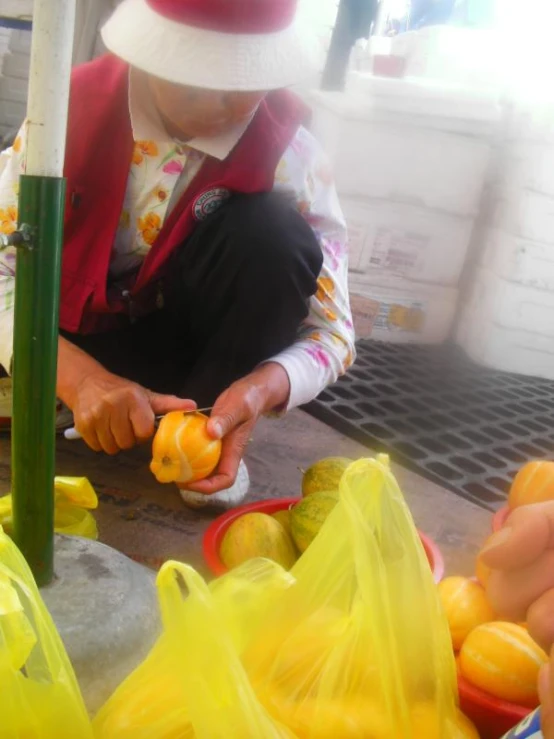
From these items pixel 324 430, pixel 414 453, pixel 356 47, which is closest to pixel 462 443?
pixel 414 453

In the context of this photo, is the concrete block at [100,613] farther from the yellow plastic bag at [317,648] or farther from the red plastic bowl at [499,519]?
the red plastic bowl at [499,519]

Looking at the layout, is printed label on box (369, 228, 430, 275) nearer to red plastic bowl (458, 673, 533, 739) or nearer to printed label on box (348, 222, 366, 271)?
printed label on box (348, 222, 366, 271)

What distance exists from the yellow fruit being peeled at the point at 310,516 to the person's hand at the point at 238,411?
4.8 inches

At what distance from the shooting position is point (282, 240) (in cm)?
113

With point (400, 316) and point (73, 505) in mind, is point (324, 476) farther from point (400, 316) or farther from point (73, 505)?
point (400, 316)

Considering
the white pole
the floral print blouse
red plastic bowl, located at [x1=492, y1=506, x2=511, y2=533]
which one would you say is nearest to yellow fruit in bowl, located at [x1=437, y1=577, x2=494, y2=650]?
red plastic bowl, located at [x1=492, y1=506, x2=511, y2=533]

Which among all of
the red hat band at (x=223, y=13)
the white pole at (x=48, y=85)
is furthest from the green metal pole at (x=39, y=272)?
the red hat band at (x=223, y=13)

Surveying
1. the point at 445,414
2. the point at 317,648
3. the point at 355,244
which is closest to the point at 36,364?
the point at 317,648

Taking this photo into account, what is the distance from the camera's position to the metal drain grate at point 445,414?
1624 mm

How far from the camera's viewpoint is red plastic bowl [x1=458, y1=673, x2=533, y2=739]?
2.37 ft

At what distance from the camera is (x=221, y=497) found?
1.21 meters

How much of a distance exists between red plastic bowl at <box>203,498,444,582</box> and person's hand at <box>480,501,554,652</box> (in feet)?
1.26

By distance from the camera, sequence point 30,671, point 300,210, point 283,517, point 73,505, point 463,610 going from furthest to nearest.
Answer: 1. point 300,210
2. point 283,517
3. point 73,505
4. point 463,610
5. point 30,671

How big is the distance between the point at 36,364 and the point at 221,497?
614 mm
